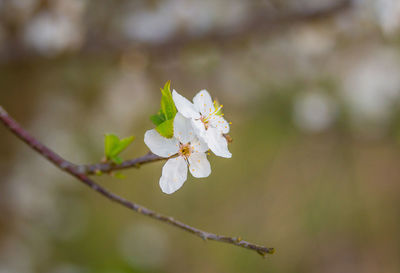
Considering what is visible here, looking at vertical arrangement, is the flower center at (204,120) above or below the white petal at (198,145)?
above

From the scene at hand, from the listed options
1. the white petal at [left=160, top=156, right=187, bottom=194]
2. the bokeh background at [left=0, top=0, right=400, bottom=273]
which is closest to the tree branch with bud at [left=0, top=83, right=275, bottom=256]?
the white petal at [left=160, top=156, right=187, bottom=194]

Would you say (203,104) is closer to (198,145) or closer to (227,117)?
(198,145)

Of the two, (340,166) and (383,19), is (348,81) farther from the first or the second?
(383,19)

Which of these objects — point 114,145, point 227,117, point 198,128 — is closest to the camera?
point 198,128

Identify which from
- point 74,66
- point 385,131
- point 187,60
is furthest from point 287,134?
point 74,66

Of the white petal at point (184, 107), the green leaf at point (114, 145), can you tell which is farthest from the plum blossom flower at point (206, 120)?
the green leaf at point (114, 145)

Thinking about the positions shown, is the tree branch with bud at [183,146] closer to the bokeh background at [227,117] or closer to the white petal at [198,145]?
the white petal at [198,145]

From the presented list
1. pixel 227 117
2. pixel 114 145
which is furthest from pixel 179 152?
pixel 227 117
